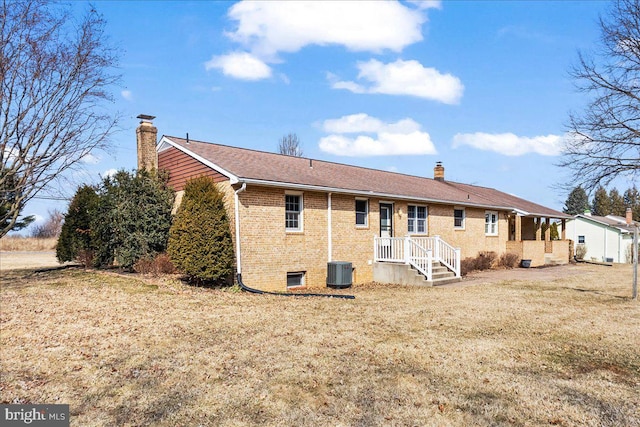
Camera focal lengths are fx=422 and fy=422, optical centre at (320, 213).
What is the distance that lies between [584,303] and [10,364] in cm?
1283

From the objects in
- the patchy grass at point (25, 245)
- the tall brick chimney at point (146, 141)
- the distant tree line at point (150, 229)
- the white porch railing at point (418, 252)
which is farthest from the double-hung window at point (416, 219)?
the patchy grass at point (25, 245)

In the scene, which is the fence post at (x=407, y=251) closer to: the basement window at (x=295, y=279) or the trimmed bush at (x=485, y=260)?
the basement window at (x=295, y=279)

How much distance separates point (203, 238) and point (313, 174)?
5716mm

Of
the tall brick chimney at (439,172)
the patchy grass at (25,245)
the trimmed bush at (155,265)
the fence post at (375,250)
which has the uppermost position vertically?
the tall brick chimney at (439,172)

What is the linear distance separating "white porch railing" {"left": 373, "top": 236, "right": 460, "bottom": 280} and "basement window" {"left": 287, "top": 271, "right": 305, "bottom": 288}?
3.61 m

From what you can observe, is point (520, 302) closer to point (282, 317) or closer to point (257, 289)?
point (282, 317)

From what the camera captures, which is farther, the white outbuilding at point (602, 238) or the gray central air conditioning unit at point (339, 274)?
the white outbuilding at point (602, 238)

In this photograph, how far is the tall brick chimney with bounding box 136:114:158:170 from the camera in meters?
16.5

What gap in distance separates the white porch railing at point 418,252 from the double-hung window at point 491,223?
737 cm

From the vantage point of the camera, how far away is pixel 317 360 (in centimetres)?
619

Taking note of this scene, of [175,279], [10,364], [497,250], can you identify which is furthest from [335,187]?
[497,250]

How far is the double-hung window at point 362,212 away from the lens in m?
16.4

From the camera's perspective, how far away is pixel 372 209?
16609mm

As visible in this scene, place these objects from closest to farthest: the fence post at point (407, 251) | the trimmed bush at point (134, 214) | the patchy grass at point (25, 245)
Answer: the trimmed bush at point (134, 214) → the fence post at point (407, 251) → the patchy grass at point (25, 245)
